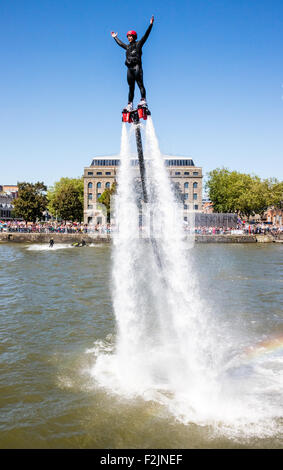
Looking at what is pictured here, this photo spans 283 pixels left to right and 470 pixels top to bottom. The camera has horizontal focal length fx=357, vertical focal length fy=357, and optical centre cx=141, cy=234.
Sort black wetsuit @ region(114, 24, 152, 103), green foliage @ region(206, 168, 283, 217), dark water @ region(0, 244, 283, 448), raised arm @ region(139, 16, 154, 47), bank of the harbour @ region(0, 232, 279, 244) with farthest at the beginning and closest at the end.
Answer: green foliage @ region(206, 168, 283, 217), bank of the harbour @ region(0, 232, 279, 244), dark water @ region(0, 244, 283, 448), black wetsuit @ region(114, 24, 152, 103), raised arm @ region(139, 16, 154, 47)

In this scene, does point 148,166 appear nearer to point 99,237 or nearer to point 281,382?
point 281,382

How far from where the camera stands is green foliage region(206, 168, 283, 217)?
95.8m

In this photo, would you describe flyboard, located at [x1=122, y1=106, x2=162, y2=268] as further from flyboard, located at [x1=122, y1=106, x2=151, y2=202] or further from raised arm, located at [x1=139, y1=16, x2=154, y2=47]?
raised arm, located at [x1=139, y1=16, x2=154, y2=47]

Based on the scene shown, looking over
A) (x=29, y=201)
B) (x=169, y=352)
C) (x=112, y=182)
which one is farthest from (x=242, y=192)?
(x=169, y=352)

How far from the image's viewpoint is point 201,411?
29.3 ft

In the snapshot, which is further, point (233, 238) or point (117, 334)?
point (233, 238)

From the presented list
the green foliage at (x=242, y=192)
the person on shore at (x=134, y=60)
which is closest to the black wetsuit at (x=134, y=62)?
the person on shore at (x=134, y=60)

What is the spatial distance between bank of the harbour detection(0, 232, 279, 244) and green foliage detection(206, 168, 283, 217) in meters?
23.5

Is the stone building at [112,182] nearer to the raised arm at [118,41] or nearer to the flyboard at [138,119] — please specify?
the flyboard at [138,119]

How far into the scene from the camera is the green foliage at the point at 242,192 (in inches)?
3770

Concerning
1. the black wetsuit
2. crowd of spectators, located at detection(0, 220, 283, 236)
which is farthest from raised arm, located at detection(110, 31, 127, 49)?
crowd of spectators, located at detection(0, 220, 283, 236)

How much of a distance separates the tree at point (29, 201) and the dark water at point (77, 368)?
6534 cm

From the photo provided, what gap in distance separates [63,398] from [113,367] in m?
2.35

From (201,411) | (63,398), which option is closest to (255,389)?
Result: (201,411)
